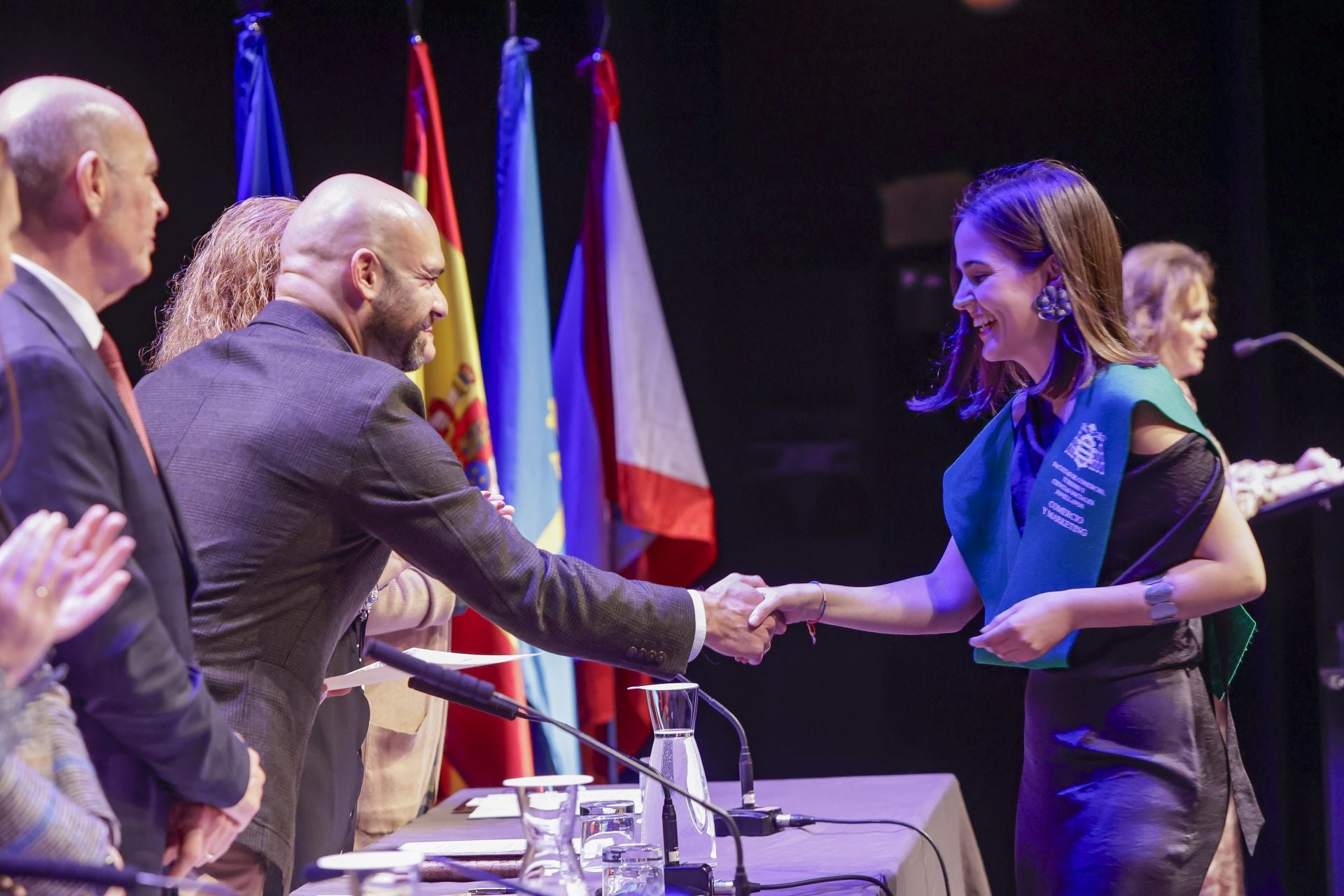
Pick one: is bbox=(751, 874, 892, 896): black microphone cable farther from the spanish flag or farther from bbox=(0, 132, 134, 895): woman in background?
the spanish flag

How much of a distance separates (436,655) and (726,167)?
2559 millimetres

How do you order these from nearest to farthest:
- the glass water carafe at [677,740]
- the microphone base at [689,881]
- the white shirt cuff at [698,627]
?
the microphone base at [689,881] < the glass water carafe at [677,740] < the white shirt cuff at [698,627]

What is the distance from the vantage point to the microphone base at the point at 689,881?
163 centimetres

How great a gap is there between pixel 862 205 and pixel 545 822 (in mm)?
3095

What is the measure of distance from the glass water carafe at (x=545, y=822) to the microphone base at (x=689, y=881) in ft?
0.60

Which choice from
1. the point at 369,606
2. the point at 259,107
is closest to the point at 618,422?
the point at 259,107

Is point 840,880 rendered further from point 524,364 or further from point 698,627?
point 524,364

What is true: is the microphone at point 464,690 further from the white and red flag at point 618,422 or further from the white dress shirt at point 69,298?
the white and red flag at point 618,422

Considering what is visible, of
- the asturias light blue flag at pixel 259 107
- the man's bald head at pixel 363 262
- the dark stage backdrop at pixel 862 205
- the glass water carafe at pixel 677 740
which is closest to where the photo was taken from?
the glass water carafe at pixel 677 740

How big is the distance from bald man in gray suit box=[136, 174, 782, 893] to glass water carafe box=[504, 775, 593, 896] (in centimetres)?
43

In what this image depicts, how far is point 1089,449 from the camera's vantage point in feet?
6.51

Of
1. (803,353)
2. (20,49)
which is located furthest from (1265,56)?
(20,49)

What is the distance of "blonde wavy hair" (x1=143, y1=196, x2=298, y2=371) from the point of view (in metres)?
2.54

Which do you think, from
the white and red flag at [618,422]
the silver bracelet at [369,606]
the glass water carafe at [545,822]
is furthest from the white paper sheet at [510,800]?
the white and red flag at [618,422]
